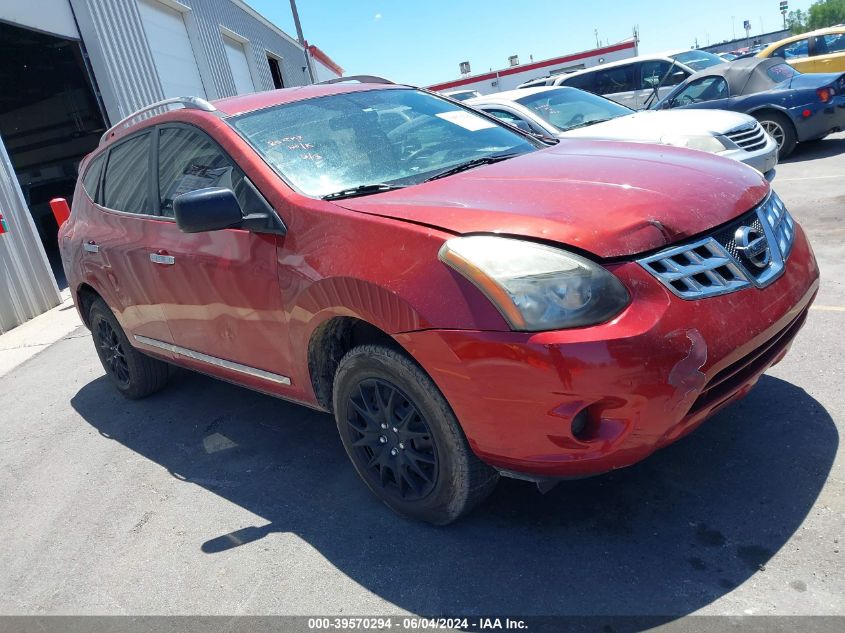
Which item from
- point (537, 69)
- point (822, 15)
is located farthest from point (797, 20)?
point (537, 69)

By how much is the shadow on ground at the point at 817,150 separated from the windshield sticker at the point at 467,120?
7.18 meters

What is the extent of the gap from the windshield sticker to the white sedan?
2.02m

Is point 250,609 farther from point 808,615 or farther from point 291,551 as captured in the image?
point 808,615

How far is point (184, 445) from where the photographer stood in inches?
160

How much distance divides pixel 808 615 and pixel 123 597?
247cm

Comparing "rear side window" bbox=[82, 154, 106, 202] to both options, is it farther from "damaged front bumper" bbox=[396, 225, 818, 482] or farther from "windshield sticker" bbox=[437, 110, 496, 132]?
"damaged front bumper" bbox=[396, 225, 818, 482]

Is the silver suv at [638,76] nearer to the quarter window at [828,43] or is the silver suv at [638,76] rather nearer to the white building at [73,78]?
the quarter window at [828,43]

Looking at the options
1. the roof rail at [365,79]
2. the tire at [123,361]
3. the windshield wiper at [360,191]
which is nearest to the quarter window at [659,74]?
the roof rail at [365,79]

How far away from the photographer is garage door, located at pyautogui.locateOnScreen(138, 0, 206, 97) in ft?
42.3

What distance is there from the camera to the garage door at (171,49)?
12.9 metres

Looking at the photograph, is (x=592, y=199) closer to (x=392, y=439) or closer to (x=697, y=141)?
(x=392, y=439)

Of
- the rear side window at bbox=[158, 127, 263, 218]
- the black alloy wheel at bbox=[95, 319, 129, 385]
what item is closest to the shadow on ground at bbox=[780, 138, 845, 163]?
the rear side window at bbox=[158, 127, 263, 218]

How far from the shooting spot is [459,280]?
7.41 ft

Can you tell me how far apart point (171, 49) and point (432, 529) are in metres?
13.7
